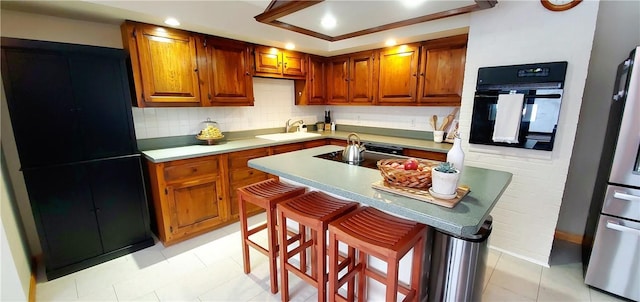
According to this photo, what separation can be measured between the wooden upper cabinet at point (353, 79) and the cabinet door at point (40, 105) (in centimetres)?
283

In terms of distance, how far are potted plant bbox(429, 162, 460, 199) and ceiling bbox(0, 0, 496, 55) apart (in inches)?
40.1

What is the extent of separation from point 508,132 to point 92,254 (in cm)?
357

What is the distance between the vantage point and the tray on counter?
1.17 m

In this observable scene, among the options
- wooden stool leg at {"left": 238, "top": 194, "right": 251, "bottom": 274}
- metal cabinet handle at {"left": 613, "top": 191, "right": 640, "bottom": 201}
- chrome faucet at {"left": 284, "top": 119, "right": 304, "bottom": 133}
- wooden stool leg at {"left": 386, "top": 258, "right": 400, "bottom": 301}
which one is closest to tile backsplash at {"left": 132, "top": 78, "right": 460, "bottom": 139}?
chrome faucet at {"left": 284, "top": 119, "right": 304, "bottom": 133}

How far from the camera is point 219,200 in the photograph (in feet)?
8.98

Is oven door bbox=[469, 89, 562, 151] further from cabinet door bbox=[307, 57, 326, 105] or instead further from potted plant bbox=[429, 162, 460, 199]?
cabinet door bbox=[307, 57, 326, 105]

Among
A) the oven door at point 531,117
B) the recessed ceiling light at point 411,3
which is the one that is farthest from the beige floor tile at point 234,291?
the oven door at point 531,117

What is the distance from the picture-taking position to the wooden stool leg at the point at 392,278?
118 centimetres

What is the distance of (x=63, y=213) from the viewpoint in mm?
2033

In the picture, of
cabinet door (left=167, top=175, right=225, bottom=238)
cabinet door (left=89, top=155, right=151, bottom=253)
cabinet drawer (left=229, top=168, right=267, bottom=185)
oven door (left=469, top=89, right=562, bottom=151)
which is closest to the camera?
oven door (left=469, top=89, right=562, bottom=151)

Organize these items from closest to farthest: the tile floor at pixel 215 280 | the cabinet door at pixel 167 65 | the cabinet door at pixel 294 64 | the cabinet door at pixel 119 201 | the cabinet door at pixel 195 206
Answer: the tile floor at pixel 215 280
the cabinet door at pixel 119 201
the cabinet door at pixel 167 65
the cabinet door at pixel 195 206
the cabinet door at pixel 294 64

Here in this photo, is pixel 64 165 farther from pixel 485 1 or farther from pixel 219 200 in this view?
pixel 485 1

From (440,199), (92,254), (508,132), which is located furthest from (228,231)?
(508,132)

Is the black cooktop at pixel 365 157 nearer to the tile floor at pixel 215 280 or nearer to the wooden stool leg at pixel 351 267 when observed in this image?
the wooden stool leg at pixel 351 267
